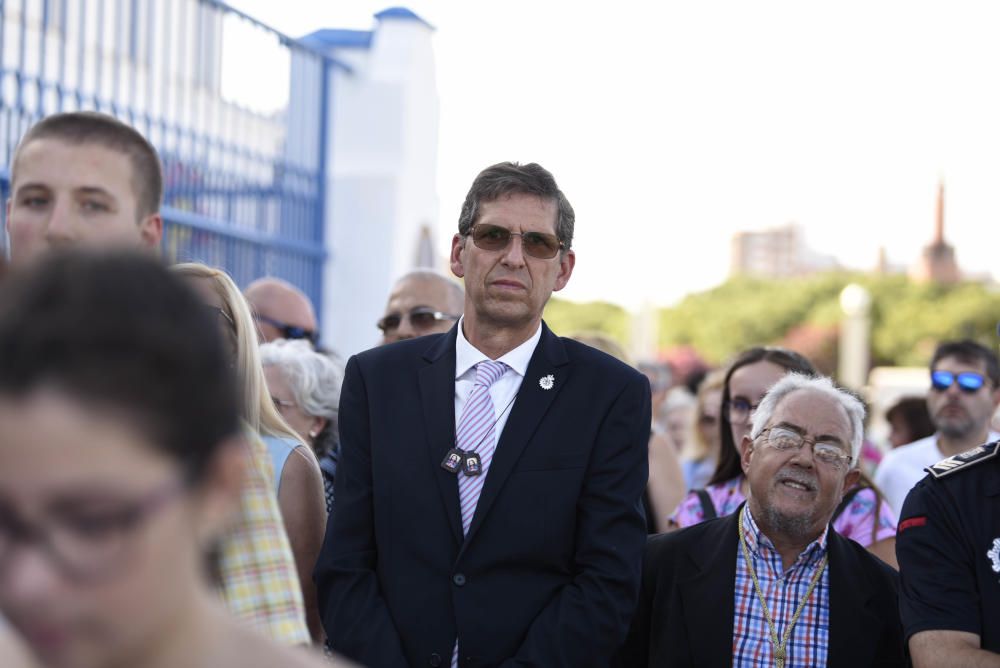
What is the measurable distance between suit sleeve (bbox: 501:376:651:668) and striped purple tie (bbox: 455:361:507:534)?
29 cm

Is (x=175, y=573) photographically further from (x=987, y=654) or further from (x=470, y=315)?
(x=987, y=654)

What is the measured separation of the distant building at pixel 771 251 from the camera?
500 feet

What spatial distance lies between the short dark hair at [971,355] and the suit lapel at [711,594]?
3548 millimetres

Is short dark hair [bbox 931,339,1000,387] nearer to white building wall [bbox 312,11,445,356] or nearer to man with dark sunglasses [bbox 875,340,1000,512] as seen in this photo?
man with dark sunglasses [bbox 875,340,1000,512]

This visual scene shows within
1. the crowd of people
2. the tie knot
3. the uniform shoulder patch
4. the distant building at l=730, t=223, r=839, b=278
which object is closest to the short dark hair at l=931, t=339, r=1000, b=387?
the crowd of people

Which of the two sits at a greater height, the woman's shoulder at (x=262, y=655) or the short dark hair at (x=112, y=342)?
the short dark hair at (x=112, y=342)

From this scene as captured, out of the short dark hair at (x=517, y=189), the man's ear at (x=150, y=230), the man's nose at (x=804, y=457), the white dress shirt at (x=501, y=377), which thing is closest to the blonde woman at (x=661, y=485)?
the man's nose at (x=804, y=457)

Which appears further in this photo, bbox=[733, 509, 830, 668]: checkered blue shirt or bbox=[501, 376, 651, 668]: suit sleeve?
bbox=[733, 509, 830, 668]: checkered blue shirt

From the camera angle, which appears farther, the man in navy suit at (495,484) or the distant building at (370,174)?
the distant building at (370,174)

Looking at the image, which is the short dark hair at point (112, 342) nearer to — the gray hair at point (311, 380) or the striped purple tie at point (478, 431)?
the striped purple tie at point (478, 431)

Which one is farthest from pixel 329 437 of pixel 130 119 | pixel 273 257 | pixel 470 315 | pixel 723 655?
pixel 273 257

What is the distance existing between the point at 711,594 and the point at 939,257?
11212 centimetres

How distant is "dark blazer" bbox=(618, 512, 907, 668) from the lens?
3799mm

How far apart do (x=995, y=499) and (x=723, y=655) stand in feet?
3.15
